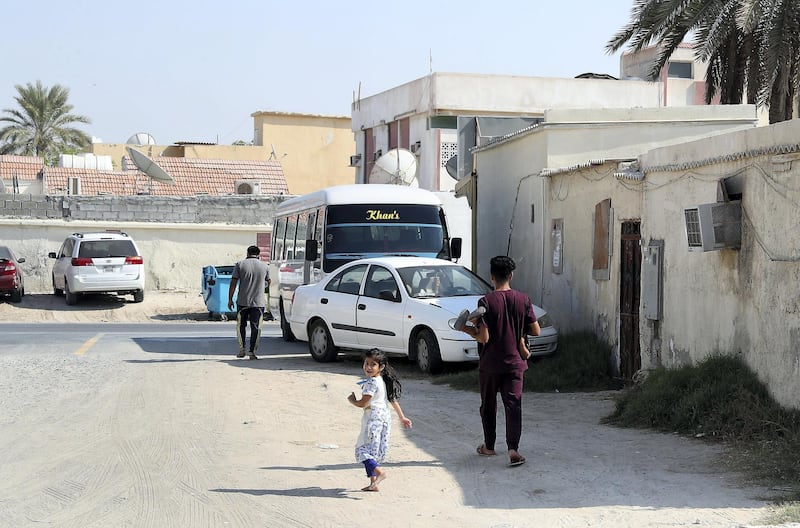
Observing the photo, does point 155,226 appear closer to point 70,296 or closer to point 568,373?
point 70,296

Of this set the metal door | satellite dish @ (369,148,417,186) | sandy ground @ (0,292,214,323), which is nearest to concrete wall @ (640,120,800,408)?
the metal door

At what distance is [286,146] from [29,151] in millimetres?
13961

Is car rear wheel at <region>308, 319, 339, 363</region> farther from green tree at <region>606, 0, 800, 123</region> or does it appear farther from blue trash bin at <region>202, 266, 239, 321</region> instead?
blue trash bin at <region>202, 266, 239, 321</region>

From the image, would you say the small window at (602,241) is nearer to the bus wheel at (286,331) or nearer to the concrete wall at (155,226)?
the bus wheel at (286,331)

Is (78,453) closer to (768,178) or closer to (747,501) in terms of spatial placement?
(747,501)

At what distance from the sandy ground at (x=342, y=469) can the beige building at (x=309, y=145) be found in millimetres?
45834

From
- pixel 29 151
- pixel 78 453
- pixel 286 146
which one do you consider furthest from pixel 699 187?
pixel 29 151

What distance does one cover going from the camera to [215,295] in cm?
2712

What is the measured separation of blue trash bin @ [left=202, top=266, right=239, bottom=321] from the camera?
87.9 ft

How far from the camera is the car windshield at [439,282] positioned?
1520 cm

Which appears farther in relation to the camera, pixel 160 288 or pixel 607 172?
pixel 160 288

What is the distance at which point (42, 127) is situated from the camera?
58469 mm

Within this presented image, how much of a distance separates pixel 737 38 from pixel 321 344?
40.2ft

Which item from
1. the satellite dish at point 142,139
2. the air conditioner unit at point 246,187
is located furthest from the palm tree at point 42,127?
the air conditioner unit at point 246,187
